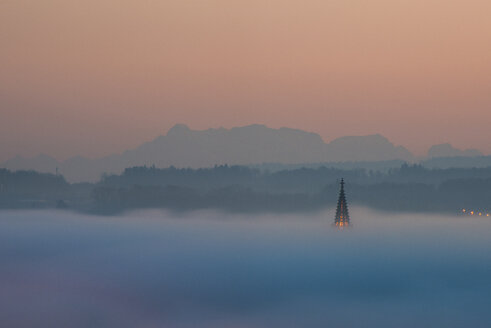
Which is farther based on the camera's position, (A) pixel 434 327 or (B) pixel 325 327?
(B) pixel 325 327

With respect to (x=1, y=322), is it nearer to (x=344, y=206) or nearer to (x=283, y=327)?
(x=283, y=327)

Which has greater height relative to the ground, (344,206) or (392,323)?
(344,206)

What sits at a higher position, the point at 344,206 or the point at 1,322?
the point at 344,206

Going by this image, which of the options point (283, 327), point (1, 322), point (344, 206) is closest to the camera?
point (344, 206)

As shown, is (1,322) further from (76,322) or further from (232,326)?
(232,326)

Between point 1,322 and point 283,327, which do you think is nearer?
point 1,322

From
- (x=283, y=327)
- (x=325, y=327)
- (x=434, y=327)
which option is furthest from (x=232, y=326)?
(x=434, y=327)

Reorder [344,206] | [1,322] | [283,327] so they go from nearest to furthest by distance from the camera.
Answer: [344,206]
[1,322]
[283,327]

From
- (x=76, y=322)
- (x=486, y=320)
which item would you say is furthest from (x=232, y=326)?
(x=486, y=320)
